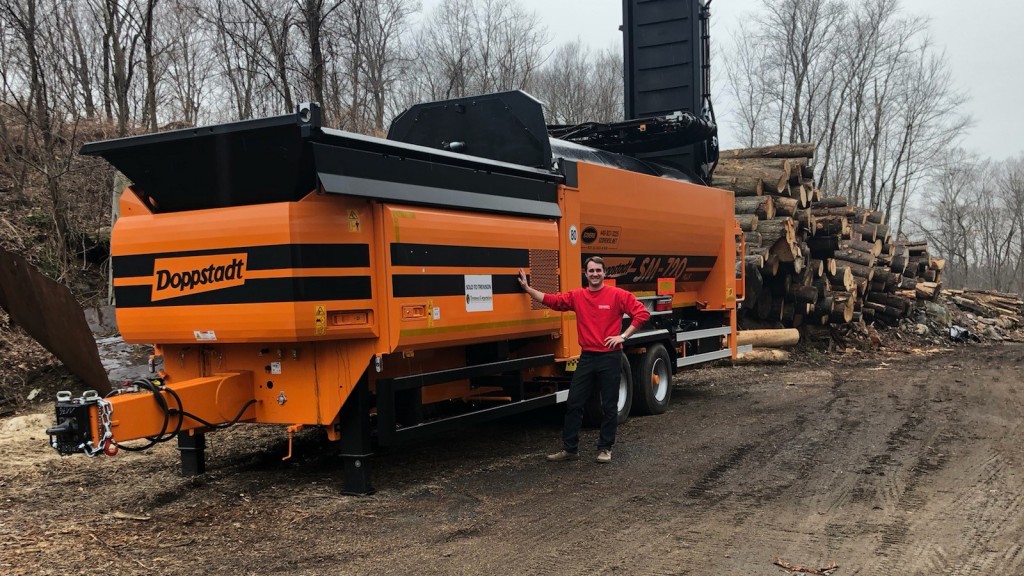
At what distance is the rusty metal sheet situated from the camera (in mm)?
7754

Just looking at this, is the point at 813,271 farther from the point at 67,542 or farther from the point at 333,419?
the point at 67,542

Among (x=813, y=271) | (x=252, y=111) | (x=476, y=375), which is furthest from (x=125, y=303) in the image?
(x=252, y=111)

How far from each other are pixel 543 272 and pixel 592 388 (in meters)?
1.16

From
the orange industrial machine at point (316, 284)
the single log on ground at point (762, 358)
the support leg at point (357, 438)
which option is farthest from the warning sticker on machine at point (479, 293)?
the single log on ground at point (762, 358)

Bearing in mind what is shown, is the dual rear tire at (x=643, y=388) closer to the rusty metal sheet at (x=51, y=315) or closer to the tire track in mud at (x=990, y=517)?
the tire track in mud at (x=990, y=517)

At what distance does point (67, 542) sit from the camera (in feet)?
15.5

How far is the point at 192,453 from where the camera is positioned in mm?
6391

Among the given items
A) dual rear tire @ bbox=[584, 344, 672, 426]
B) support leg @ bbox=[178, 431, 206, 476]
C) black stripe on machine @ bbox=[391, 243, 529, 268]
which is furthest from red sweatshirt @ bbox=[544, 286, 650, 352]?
support leg @ bbox=[178, 431, 206, 476]

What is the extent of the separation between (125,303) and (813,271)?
13.5 m

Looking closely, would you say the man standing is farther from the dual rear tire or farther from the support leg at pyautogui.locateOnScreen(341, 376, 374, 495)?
the support leg at pyautogui.locateOnScreen(341, 376, 374, 495)

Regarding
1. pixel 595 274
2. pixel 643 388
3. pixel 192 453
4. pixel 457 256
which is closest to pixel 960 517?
pixel 595 274

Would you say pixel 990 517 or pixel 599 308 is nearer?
pixel 990 517

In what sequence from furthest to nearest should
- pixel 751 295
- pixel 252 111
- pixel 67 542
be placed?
pixel 252 111 < pixel 751 295 < pixel 67 542

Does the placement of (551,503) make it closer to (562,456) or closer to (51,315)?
(562,456)
